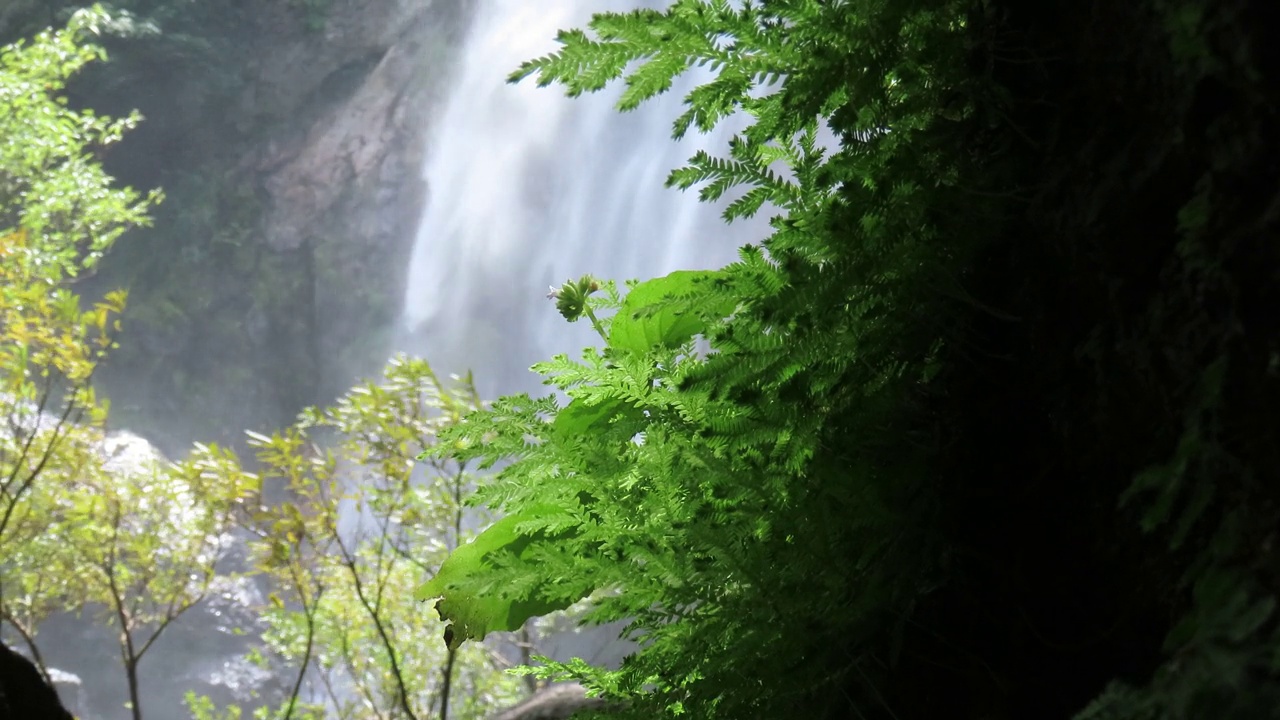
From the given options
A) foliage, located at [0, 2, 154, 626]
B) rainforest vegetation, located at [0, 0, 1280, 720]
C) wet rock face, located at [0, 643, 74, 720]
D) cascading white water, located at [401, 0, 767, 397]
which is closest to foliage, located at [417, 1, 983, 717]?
rainforest vegetation, located at [0, 0, 1280, 720]

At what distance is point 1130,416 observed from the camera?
397 millimetres

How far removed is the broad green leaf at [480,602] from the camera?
715 millimetres

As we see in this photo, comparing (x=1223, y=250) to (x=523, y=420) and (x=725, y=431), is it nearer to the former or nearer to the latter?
(x=725, y=431)

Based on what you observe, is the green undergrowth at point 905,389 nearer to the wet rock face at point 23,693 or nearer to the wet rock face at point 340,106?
the wet rock face at point 23,693

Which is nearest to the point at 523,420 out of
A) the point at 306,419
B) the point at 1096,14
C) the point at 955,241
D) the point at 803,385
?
the point at 803,385

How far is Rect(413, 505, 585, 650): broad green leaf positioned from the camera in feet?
2.35

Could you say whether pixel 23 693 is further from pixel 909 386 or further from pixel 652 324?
pixel 909 386

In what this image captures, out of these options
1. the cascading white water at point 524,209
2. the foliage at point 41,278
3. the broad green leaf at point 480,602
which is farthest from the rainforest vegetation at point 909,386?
the cascading white water at point 524,209

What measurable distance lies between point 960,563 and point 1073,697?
0.09m

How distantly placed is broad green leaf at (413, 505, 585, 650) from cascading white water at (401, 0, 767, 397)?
12.2 metres

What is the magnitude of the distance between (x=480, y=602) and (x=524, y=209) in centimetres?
1515

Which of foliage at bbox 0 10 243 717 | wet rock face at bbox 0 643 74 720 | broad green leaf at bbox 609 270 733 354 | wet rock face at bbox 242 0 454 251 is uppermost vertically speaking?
wet rock face at bbox 242 0 454 251

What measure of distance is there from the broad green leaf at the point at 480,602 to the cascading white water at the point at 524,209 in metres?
12.2

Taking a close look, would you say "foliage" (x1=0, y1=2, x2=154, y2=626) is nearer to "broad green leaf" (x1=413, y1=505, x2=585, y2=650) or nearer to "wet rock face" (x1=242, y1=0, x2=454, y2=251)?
"broad green leaf" (x1=413, y1=505, x2=585, y2=650)
